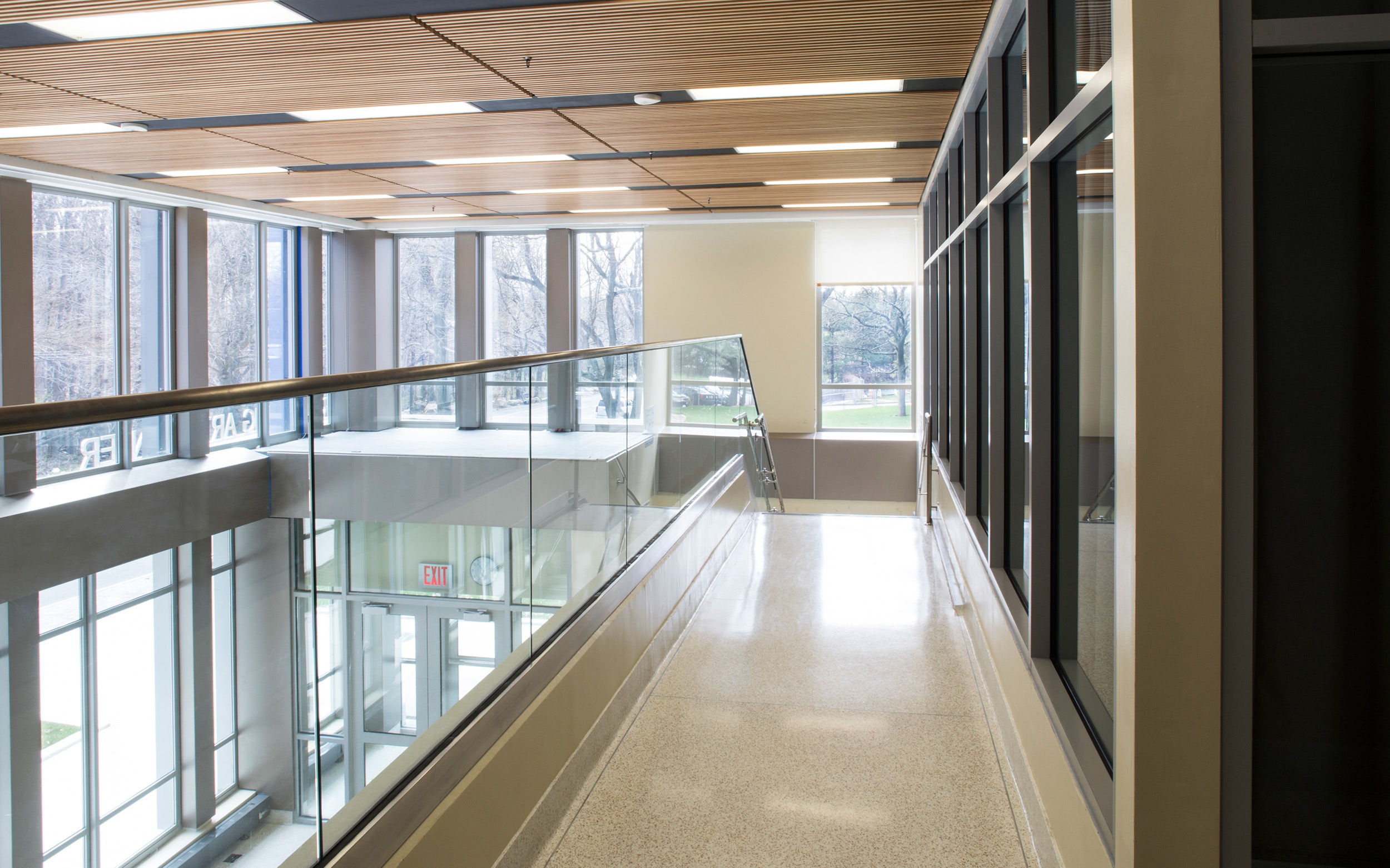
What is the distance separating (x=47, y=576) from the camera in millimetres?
917

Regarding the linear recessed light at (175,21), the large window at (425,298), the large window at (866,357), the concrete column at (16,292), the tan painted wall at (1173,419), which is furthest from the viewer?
the large window at (425,298)

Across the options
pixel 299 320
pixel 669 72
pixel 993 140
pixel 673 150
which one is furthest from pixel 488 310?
pixel 993 140

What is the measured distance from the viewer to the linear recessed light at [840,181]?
26.4 ft

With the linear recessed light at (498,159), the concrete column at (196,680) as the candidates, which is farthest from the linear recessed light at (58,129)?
the concrete column at (196,680)

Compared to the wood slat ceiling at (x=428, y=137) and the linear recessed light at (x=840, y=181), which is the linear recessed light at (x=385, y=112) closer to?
the wood slat ceiling at (x=428, y=137)

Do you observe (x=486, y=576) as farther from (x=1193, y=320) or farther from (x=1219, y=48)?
(x=1219, y=48)

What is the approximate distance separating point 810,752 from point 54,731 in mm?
2358

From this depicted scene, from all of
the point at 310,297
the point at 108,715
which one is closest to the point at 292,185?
the point at 310,297

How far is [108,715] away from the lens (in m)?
1.00

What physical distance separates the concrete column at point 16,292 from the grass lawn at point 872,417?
27.5 ft

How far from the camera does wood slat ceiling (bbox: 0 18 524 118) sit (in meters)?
4.09

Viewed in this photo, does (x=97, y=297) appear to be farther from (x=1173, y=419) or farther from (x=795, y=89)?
(x=1173, y=419)

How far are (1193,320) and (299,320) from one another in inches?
462

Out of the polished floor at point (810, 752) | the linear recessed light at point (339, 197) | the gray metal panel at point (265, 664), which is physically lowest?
the polished floor at point (810, 752)
